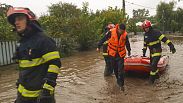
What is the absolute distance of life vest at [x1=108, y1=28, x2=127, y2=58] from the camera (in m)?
8.82

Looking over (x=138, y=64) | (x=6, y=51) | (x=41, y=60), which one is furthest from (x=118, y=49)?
(x=6, y=51)

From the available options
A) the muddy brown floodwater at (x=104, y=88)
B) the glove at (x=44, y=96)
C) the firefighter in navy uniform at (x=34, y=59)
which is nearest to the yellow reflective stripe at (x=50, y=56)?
the firefighter in navy uniform at (x=34, y=59)

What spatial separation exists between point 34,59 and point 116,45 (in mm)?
5231

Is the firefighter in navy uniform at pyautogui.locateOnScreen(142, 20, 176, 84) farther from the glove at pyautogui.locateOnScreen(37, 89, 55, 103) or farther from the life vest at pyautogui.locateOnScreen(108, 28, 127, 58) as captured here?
the glove at pyautogui.locateOnScreen(37, 89, 55, 103)

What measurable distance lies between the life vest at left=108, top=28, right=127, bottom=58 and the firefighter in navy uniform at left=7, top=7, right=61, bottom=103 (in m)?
5.09

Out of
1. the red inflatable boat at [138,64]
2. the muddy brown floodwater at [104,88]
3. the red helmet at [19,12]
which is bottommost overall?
the muddy brown floodwater at [104,88]

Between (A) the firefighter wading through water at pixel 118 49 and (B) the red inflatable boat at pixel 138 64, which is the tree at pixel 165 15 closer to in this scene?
(B) the red inflatable boat at pixel 138 64

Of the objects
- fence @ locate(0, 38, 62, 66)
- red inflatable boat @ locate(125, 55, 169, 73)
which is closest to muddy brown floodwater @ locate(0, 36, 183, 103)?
red inflatable boat @ locate(125, 55, 169, 73)

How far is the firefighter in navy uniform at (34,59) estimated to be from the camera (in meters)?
3.76

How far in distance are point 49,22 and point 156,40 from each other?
36.4 feet

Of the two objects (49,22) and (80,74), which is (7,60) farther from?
(49,22)

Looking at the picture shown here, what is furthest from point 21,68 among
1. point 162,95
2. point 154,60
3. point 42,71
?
point 154,60

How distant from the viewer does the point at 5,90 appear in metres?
9.21

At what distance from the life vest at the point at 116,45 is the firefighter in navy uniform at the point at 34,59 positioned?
5.09m
